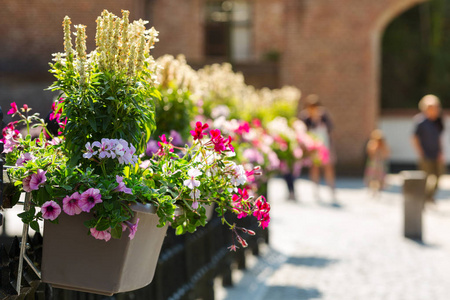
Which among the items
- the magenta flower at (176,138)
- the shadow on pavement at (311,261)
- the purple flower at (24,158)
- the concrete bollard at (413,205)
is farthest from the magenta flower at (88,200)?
the concrete bollard at (413,205)

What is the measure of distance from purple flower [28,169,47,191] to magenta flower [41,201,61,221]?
6cm

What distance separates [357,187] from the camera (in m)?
18.3

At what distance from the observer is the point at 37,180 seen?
96.3 inches

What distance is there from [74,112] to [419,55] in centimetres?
2501

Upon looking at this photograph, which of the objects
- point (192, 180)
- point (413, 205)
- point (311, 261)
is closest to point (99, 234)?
point (192, 180)

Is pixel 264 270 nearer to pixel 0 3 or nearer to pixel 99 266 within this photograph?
pixel 0 3

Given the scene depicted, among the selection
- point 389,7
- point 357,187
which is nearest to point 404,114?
point 389,7

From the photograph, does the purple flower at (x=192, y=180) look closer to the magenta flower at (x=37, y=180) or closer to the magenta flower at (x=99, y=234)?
the magenta flower at (x=99, y=234)

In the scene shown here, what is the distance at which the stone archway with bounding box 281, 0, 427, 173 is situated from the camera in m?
21.5

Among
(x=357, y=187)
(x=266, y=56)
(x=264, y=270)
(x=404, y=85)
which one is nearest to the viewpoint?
(x=264, y=270)

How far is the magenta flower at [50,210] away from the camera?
7.97 feet

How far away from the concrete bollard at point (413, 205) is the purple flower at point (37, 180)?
309 inches

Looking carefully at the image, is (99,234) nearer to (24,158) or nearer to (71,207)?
(71,207)

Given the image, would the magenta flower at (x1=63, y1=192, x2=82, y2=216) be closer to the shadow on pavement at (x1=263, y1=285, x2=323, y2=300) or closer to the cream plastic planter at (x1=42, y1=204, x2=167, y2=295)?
the cream plastic planter at (x1=42, y1=204, x2=167, y2=295)
